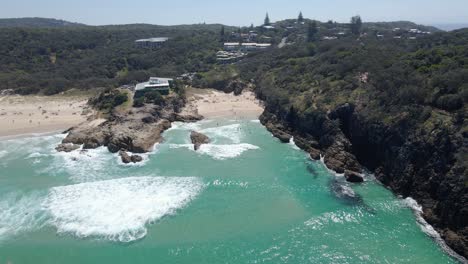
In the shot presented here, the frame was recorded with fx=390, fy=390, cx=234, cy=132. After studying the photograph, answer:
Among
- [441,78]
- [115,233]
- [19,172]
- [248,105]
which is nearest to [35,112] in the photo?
[19,172]

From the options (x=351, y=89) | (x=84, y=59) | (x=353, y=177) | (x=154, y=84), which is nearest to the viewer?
(x=353, y=177)

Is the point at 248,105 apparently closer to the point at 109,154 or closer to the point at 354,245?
the point at 109,154

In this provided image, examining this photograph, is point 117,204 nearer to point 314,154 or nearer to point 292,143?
point 314,154

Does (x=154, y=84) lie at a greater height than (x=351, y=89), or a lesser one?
lesser

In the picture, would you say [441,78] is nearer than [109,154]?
Yes

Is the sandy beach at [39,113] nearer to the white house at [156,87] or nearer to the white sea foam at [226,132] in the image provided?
the white house at [156,87]

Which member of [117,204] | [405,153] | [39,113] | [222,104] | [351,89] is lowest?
[117,204]

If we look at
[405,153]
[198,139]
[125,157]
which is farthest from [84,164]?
[405,153]
